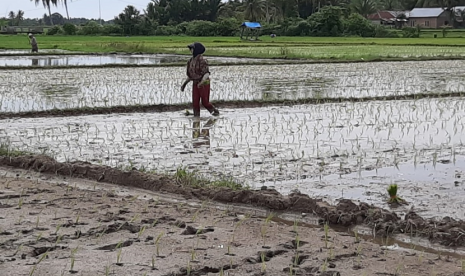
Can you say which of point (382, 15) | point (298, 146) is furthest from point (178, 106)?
point (382, 15)

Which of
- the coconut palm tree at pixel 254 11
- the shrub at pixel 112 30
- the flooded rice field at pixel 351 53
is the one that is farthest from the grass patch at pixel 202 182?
the coconut palm tree at pixel 254 11

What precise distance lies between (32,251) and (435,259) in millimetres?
2166

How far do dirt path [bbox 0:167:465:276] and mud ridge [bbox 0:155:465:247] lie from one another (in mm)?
167

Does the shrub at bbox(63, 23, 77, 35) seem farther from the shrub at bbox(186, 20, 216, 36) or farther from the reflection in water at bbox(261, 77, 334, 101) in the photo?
the reflection in water at bbox(261, 77, 334, 101)

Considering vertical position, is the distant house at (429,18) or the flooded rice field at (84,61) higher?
the distant house at (429,18)

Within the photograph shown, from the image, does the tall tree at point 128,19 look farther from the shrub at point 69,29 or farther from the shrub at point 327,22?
the shrub at point 327,22

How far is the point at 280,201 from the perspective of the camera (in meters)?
4.71

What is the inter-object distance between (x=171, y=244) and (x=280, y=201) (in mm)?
1168

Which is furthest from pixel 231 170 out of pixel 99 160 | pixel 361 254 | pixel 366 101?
pixel 366 101

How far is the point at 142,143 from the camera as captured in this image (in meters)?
7.30

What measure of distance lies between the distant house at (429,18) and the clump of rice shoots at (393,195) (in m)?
60.5

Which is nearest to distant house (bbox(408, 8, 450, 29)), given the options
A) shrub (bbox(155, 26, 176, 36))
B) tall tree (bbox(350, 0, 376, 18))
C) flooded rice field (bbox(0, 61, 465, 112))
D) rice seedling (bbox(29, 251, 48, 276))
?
tall tree (bbox(350, 0, 376, 18))

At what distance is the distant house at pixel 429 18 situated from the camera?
62.4 metres

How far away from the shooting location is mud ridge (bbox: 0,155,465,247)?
407 centimetres
